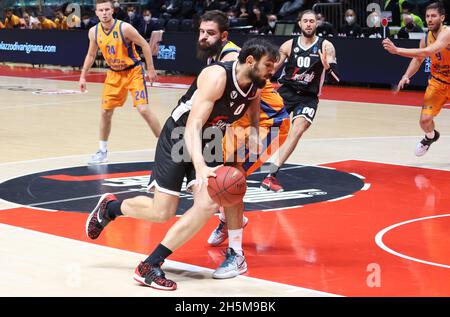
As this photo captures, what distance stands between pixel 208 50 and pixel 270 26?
17.5 meters

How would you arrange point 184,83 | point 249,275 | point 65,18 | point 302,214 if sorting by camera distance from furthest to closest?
1. point 65,18
2. point 184,83
3. point 302,214
4. point 249,275

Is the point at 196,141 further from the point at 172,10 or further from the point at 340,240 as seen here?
the point at 172,10

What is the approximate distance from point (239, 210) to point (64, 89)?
1512cm

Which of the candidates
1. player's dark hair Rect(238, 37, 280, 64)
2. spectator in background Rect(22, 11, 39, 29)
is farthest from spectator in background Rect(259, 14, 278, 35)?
player's dark hair Rect(238, 37, 280, 64)

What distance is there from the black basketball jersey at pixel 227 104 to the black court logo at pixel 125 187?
2266mm

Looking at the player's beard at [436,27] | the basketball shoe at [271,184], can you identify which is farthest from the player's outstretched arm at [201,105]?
the player's beard at [436,27]

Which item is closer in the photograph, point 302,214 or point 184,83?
point 302,214

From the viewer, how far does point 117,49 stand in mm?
11789

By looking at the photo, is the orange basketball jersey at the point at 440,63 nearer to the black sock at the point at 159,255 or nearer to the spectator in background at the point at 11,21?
the black sock at the point at 159,255

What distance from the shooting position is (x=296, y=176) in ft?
35.7

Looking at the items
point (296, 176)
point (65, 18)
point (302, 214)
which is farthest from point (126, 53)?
point (65, 18)

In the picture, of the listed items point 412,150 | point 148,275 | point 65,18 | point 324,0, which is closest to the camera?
point 148,275

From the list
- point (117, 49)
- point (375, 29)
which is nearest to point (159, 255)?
point (117, 49)

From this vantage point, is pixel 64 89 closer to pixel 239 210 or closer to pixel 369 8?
pixel 369 8
